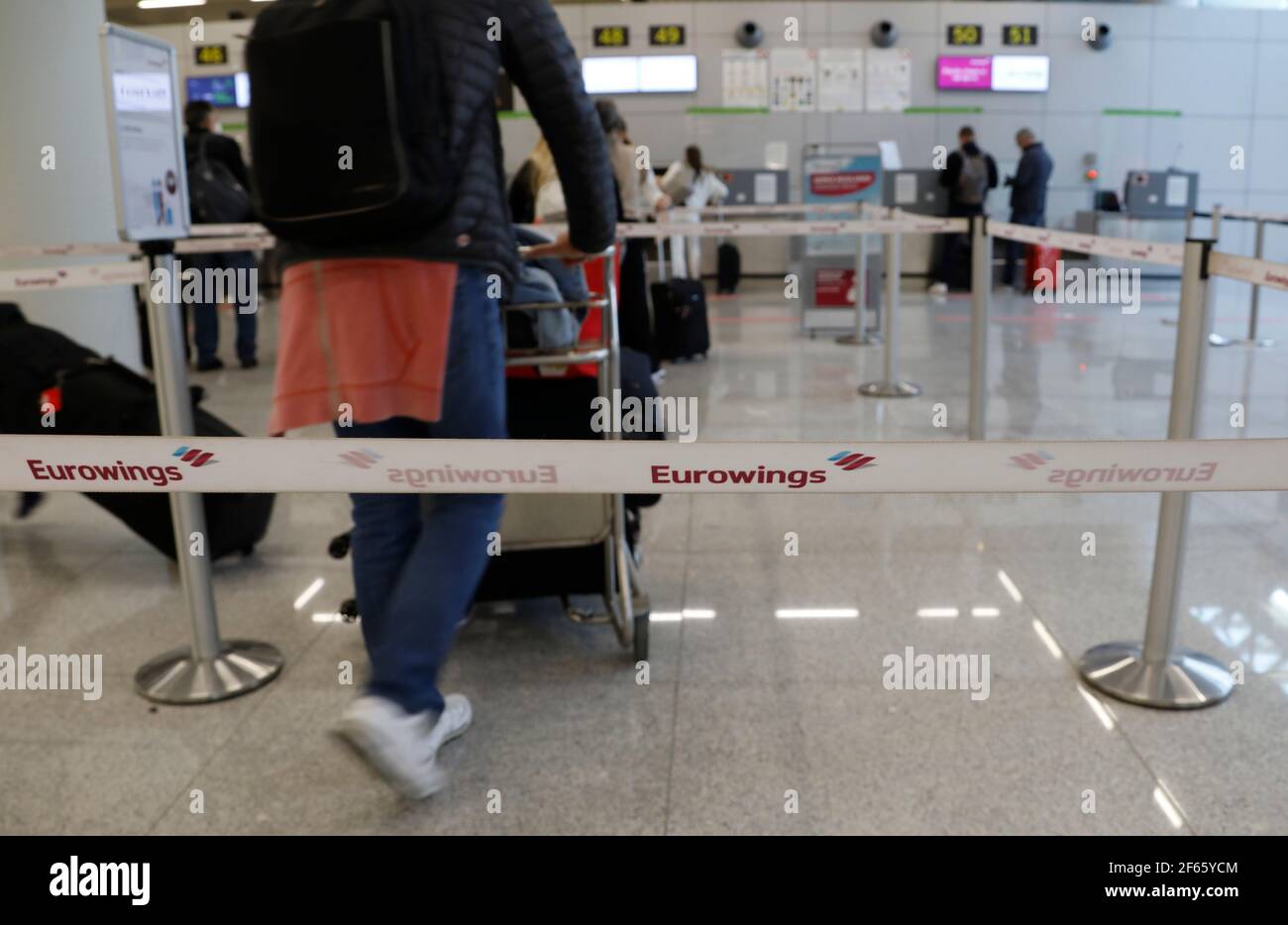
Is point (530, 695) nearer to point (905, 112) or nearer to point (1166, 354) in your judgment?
point (1166, 354)

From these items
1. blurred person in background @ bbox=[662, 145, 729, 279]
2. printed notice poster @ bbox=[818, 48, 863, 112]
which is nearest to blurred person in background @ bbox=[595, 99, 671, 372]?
blurred person in background @ bbox=[662, 145, 729, 279]

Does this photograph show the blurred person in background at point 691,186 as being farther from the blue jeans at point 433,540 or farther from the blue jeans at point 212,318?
the blue jeans at point 433,540

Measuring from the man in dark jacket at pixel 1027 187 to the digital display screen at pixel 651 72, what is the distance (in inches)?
166

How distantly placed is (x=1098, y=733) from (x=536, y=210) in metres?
3.42

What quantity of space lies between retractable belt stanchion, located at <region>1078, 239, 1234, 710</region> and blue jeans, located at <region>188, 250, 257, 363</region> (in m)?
6.30

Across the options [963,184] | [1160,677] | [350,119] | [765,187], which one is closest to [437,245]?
[350,119]

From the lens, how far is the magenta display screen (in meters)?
13.6

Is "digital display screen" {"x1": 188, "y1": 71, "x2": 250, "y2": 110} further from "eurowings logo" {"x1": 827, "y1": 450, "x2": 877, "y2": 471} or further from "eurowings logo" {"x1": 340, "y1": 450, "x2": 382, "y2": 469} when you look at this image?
"eurowings logo" {"x1": 827, "y1": 450, "x2": 877, "y2": 471}

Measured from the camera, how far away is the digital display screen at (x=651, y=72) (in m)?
13.8

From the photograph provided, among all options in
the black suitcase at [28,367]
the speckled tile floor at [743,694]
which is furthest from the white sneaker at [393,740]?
the black suitcase at [28,367]

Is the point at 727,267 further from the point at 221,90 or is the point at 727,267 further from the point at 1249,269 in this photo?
the point at 1249,269

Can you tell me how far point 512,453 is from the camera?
5.02 ft

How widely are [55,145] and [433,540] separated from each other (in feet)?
17.9
